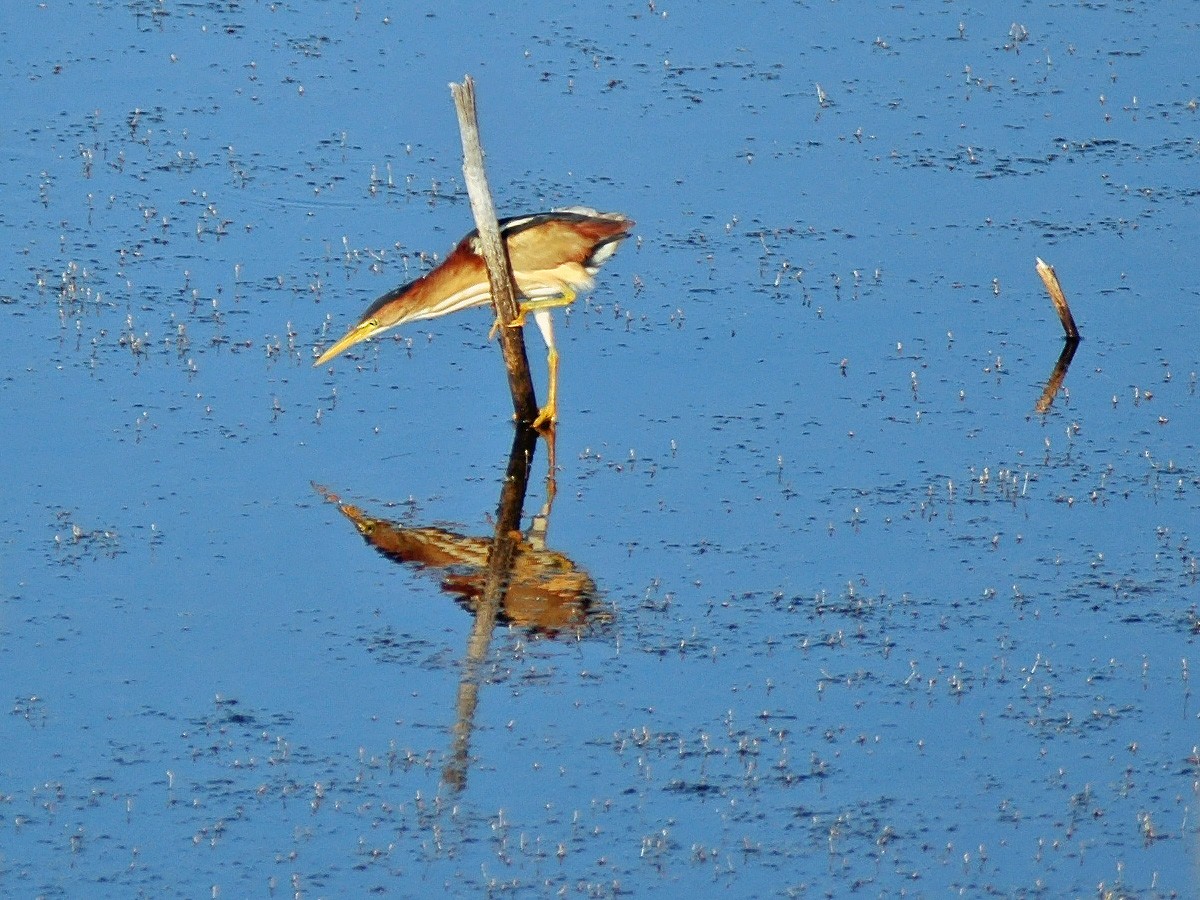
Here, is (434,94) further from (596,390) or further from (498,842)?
(498,842)

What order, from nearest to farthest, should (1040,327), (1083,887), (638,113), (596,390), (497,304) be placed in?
(1083,887) < (497,304) < (596,390) < (1040,327) < (638,113)

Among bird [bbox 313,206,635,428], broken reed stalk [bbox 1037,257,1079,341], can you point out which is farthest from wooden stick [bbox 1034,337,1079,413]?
bird [bbox 313,206,635,428]

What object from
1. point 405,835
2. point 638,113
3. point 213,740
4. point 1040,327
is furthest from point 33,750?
point 638,113

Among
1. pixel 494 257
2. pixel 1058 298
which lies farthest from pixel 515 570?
pixel 1058 298

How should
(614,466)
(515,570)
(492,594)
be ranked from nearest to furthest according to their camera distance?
(492,594)
(515,570)
(614,466)

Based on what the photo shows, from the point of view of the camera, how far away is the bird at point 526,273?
13.0 m

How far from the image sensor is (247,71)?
19594mm

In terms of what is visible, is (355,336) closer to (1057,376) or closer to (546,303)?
(546,303)

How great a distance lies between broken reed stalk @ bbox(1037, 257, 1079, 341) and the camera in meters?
14.5

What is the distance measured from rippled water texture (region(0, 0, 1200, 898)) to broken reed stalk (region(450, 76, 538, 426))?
0.39 meters

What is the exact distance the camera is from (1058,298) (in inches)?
573

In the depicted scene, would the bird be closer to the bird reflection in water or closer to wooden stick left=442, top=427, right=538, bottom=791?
wooden stick left=442, top=427, right=538, bottom=791

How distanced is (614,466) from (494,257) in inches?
61.0

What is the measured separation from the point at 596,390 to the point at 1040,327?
3.49 m
